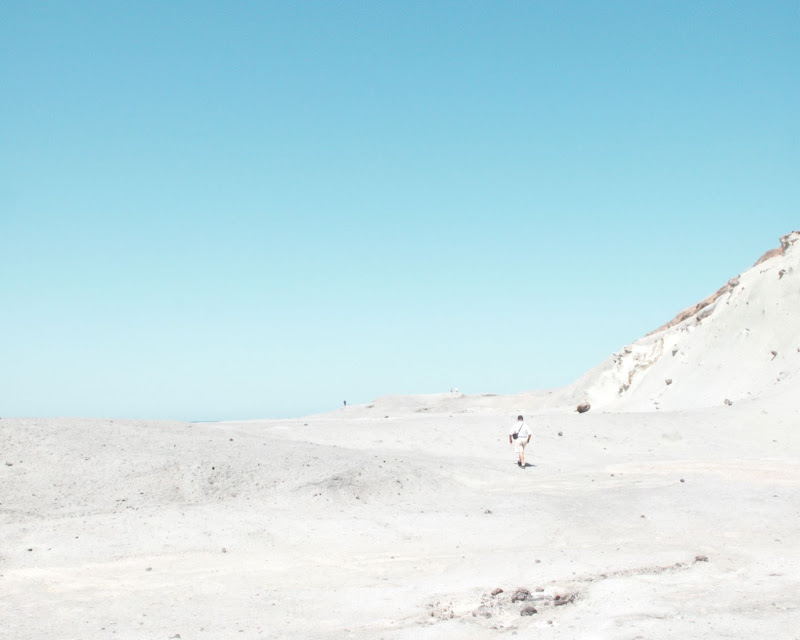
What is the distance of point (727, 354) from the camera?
29.7 meters

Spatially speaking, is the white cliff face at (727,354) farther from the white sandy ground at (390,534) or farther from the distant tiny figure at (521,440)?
the distant tiny figure at (521,440)

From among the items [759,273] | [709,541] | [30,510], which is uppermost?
[759,273]

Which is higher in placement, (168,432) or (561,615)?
(168,432)

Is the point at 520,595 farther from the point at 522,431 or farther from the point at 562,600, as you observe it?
the point at 522,431

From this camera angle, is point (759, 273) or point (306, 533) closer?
point (306, 533)

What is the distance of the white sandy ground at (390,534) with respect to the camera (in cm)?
694

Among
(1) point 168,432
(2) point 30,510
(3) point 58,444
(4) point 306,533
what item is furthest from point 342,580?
(1) point 168,432

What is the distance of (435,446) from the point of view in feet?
64.5

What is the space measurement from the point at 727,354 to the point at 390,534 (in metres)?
23.1

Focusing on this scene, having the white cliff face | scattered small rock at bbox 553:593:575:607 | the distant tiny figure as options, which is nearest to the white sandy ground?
scattered small rock at bbox 553:593:575:607

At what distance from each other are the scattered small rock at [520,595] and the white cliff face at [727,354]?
63.5ft

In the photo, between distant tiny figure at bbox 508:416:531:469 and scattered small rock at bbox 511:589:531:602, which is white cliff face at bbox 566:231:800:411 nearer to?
distant tiny figure at bbox 508:416:531:469

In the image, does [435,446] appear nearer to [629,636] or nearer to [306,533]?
[306,533]

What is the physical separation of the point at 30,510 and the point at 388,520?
18.3ft
